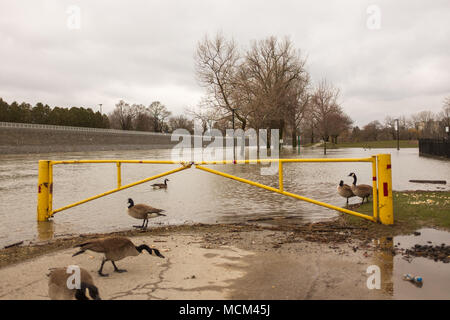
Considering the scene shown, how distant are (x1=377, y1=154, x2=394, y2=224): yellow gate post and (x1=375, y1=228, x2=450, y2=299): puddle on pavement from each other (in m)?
0.71

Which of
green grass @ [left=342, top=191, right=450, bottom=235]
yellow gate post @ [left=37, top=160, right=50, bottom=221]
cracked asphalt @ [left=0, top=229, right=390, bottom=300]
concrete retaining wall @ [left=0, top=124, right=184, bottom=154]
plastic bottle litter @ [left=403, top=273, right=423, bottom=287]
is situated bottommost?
cracked asphalt @ [left=0, top=229, right=390, bottom=300]

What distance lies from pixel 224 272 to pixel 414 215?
14.1ft

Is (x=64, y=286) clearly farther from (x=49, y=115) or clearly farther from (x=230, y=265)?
(x=49, y=115)

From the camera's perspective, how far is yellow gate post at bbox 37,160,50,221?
7.16 meters

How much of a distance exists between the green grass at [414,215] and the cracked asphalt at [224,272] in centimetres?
128

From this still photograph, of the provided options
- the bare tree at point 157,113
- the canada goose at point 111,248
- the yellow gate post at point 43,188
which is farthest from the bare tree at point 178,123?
the canada goose at point 111,248

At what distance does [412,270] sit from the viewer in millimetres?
3951

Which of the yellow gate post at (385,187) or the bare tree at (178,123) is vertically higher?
the bare tree at (178,123)

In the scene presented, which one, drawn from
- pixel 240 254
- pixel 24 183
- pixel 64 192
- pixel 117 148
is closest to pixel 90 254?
pixel 240 254

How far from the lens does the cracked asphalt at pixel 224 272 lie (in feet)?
11.3

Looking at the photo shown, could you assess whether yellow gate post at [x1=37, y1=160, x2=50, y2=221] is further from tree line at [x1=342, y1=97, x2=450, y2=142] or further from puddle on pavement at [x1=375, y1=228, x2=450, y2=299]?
tree line at [x1=342, y1=97, x2=450, y2=142]

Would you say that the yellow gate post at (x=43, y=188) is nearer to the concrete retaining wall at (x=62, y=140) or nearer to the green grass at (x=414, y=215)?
the green grass at (x=414, y=215)

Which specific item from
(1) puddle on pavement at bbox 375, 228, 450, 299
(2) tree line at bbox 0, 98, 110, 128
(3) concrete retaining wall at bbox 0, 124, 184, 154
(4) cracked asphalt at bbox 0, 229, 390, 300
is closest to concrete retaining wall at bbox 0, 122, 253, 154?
(3) concrete retaining wall at bbox 0, 124, 184, 154
